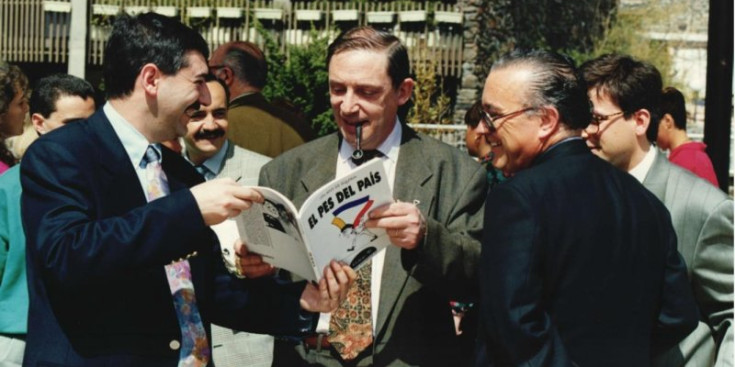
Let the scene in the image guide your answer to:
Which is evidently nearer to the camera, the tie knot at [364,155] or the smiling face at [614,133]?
the tie knot at [364,155]

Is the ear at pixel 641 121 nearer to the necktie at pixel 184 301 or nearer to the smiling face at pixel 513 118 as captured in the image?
the smiling face at pixel 513 118

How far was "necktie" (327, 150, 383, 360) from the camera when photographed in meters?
3.67

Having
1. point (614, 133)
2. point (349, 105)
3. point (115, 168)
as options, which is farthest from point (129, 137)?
point (614, 133)

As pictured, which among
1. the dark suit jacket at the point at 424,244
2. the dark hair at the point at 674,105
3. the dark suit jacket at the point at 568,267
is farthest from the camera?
the dark hair at the point at 674,105

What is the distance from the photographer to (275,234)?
3289 mm

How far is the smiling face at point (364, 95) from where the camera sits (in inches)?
151

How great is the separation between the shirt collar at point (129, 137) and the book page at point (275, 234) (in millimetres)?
350

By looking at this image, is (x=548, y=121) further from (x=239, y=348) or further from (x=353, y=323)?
(x=239, y=348)

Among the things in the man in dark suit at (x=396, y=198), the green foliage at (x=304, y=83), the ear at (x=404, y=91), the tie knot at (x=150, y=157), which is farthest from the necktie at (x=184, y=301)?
the green foliage at (x=304, y=83)

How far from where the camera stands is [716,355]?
384cm

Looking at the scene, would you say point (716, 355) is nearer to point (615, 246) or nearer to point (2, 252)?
point (615, 246)

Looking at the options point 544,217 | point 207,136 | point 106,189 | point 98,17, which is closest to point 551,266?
point 544,217

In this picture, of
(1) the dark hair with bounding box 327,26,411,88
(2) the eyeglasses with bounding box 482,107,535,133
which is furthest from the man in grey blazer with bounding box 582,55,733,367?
(2) the eyeglasses with bounding box 482,107,535,133

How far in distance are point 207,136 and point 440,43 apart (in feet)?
53.3
